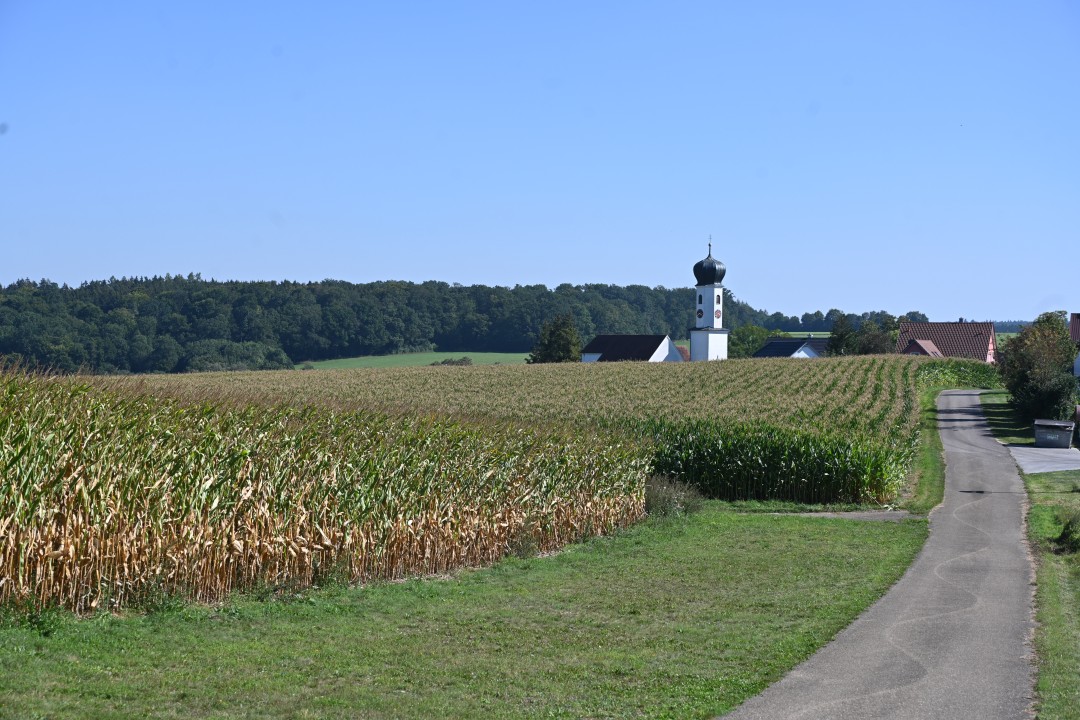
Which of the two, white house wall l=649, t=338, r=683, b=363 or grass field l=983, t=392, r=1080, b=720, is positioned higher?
white house wall l=649, t=338, r=683, b=363

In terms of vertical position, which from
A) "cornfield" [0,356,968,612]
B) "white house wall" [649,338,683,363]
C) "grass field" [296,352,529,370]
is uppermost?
"white house wall" [649,338,683,363]

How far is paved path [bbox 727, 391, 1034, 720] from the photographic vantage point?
33.2 ft

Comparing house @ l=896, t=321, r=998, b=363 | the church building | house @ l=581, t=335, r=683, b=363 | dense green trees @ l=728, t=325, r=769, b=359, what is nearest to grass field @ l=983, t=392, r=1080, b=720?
the church building

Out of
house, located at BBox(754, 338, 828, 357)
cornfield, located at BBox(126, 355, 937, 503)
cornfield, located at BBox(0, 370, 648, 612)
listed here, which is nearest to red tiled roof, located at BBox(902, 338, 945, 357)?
house, located at BBox(754, 338, 828, 357)

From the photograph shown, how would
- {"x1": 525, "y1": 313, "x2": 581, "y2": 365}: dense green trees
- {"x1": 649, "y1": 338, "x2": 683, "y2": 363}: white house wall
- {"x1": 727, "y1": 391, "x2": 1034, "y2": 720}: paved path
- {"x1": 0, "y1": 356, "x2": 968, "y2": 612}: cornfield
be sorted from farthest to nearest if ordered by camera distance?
{"x1": 649, "y1": 338, "x2": 683, "y2": 363}: white house wall
{"x1": 525, "y1": 313, "x2": 581, "y2": 365}: dense green trees
{"x1": 0, "y1": 356, "x2": 968, "y2": 612}: cornfield
{"x1": 727, "y1": 391, "x2": 1034, "y2": 720}: paved path

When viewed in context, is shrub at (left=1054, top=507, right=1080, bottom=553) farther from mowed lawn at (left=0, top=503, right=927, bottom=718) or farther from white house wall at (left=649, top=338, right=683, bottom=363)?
white house wall at (left=649, top=338, right=683, bottom=363)

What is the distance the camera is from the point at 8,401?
42.8 feet

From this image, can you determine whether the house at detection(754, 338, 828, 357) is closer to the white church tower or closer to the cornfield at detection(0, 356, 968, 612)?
the white church tower

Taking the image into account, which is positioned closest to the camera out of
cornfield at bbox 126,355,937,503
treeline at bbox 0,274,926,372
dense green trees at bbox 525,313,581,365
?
cornfield at bbox 126,355,937,503

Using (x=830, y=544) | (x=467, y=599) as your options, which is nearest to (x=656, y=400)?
(x=830, y=544)

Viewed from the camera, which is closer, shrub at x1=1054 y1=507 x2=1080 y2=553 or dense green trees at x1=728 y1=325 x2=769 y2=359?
shrub at x1=1054 y1=507 x2=1080 y2=553

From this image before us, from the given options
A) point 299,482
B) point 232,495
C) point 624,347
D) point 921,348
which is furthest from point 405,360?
point 232,495

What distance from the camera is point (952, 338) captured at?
126125mm

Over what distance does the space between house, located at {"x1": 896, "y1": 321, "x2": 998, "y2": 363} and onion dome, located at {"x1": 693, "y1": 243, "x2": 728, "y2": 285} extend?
21.8 metres
